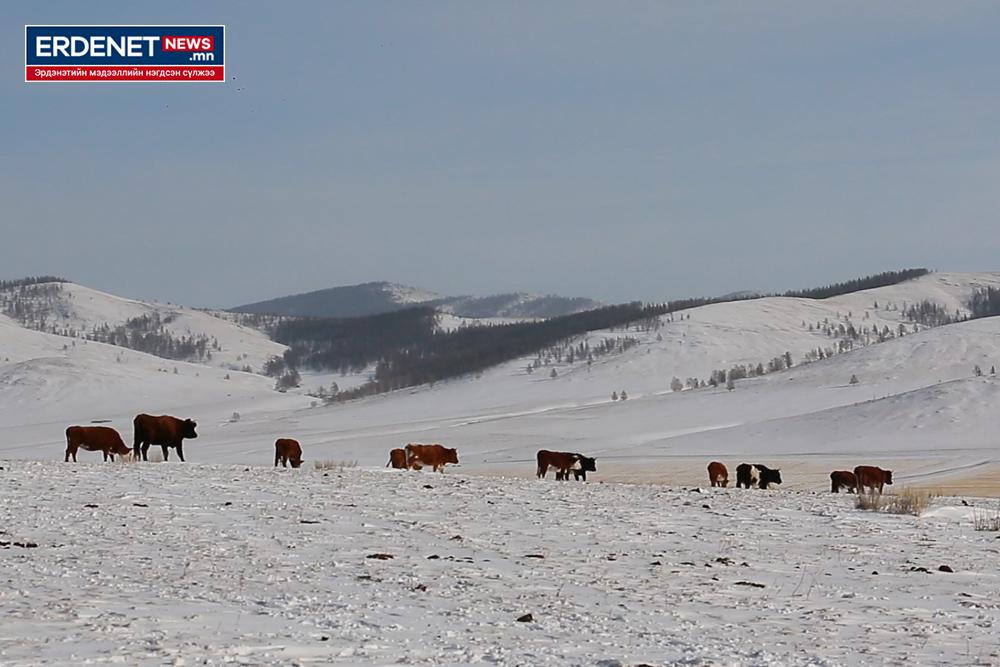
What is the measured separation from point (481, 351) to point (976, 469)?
13168 centimetres

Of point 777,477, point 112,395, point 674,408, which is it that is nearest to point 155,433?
point 777,477

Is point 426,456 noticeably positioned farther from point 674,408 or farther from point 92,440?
point 674,408

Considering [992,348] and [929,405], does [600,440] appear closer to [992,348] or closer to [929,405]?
[929,405]

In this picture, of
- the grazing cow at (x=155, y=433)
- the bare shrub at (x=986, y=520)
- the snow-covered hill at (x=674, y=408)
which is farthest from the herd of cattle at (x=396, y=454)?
the snow-covered hill at (x=674, y=408)

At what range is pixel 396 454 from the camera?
2973cm

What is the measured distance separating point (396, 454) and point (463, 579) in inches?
754

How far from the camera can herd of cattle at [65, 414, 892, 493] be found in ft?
81.5

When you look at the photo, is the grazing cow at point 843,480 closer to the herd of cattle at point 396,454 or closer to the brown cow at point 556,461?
the herd of cattle at point 396,454

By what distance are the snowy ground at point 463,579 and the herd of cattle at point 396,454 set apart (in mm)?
6665

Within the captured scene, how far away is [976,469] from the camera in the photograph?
54.0 m

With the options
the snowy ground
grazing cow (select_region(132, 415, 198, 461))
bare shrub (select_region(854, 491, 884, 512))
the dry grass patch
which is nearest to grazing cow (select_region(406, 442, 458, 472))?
grazing cow (select_region(132, 415, 198, 461))

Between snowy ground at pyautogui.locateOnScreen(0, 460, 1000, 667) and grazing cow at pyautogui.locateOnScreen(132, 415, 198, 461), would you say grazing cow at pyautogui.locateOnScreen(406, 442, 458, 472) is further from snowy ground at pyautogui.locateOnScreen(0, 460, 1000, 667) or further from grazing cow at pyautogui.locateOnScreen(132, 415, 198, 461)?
snowy ground at pyautogui.locateOnScreen(0, 460, 1000, 667)

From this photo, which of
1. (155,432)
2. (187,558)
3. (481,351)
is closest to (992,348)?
(481,351)

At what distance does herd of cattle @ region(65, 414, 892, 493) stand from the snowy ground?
6.67m
